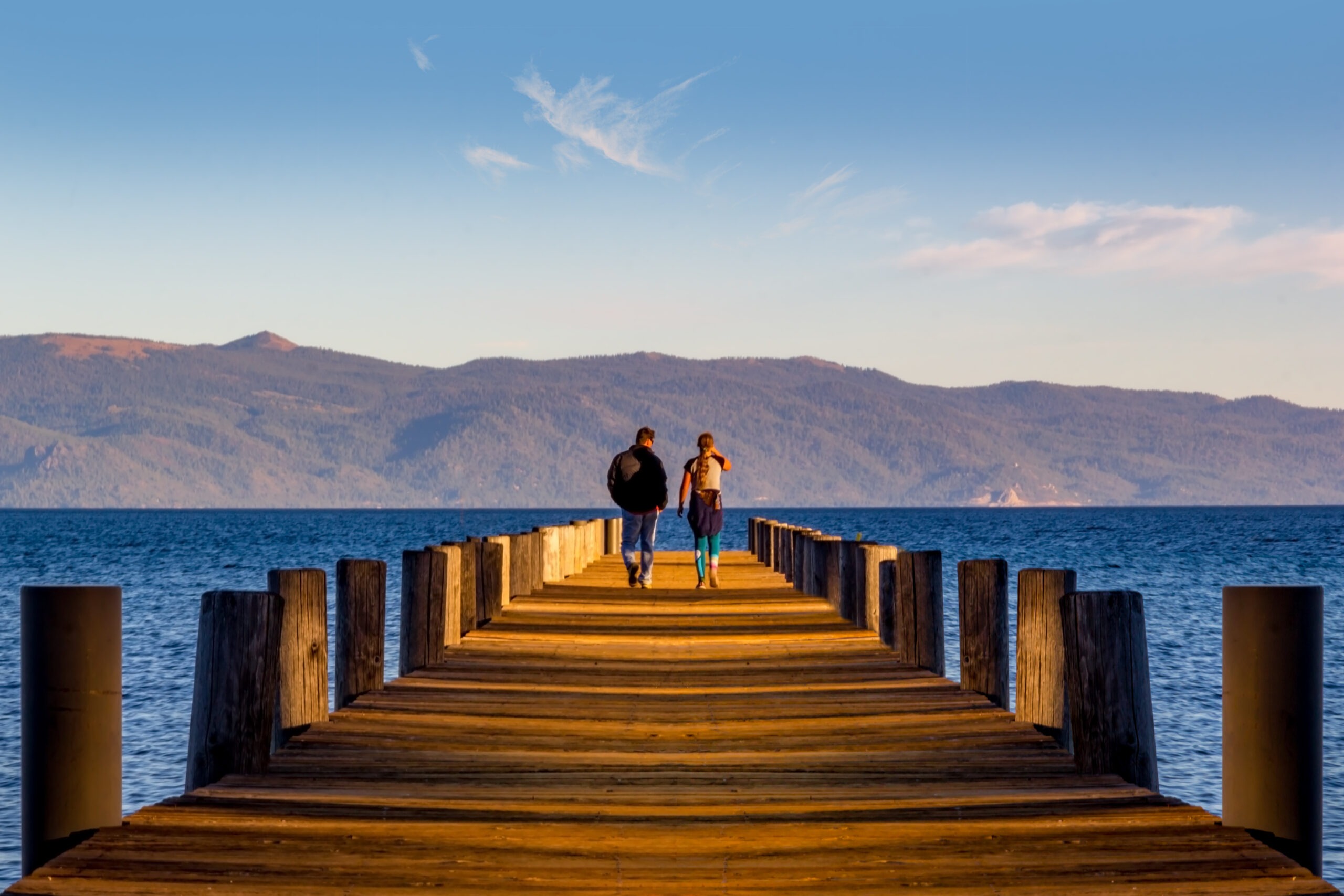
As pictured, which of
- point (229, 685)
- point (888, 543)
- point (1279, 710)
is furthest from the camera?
point (888, 543)

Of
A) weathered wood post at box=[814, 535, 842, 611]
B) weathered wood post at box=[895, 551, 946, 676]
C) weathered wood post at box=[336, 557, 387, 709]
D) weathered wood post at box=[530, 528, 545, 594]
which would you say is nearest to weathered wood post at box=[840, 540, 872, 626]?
weathered wood post at box=[814, 535, 842, 611]

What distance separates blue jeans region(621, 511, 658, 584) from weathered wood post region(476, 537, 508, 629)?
9.81ft

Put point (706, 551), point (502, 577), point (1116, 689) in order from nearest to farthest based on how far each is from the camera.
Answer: point (1116, 689)
point (502, 577)
point (706, 551)

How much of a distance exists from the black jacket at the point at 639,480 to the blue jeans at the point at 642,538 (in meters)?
0.45

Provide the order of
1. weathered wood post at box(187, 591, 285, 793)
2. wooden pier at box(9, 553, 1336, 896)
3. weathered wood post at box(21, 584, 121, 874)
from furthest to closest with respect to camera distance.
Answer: weathered wood post at box(187, 591, 285, 793) < weathered wood post at box(21, 584, 121, 874) < wooden pier at box(9, 553, 1336, 896)

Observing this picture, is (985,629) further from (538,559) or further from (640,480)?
(538,559)

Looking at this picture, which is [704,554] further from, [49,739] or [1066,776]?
[49,739]

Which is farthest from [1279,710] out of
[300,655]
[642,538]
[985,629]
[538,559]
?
[538,559]

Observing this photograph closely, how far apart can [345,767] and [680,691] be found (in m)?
3.07

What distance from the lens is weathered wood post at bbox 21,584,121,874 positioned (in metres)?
5.11

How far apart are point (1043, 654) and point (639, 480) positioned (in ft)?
30.0

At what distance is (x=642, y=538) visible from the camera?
18.4m

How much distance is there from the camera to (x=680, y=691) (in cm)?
930

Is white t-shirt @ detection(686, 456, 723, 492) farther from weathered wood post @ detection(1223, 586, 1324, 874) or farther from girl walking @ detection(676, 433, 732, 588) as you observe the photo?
weathered wood post @ detection(1223, 586, 1324, 874)
